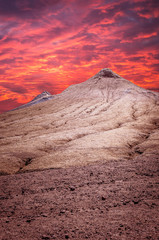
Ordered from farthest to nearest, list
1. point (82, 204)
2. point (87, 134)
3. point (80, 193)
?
point (87, 134), point (80, 193), point (82, 204)

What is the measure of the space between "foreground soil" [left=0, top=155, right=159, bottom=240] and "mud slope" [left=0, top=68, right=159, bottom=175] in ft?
16.7

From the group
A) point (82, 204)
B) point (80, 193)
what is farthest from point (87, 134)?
point (82, 204)

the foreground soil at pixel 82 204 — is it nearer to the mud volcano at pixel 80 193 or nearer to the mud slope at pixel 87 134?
the mud volcano at pixel 80 193

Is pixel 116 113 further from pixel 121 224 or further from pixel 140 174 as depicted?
pixel 121 224

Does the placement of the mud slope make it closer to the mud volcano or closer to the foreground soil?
the mud volcano

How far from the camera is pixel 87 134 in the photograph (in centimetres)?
4259

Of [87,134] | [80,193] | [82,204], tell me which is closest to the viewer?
[82,204]

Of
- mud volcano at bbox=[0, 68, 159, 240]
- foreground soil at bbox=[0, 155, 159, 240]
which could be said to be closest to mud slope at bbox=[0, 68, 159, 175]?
mud volcano at bbox=[0, 68, 159, 240]

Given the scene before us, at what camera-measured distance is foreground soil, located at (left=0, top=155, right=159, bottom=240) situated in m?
9.10

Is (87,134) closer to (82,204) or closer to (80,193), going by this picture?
(80,193)

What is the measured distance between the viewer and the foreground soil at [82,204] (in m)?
9.10

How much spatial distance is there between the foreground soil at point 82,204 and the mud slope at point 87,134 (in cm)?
511

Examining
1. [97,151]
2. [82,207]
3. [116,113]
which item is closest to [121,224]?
[82,207]

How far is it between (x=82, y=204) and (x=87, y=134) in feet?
101
